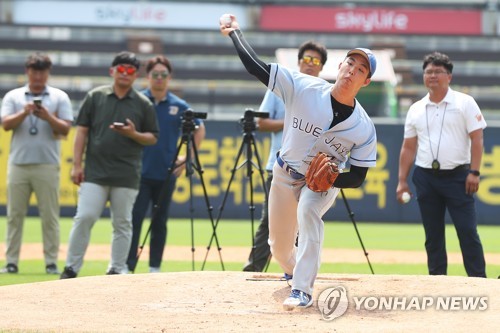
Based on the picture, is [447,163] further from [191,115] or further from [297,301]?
[297,301]

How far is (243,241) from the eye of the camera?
15.7 m

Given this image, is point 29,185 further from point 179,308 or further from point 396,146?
point 396,146

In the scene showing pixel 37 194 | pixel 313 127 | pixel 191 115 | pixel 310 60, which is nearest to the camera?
pixel 313 127

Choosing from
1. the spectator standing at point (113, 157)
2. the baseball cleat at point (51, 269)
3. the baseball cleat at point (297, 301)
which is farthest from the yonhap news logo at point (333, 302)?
the baseball cleat at point (51, 269)

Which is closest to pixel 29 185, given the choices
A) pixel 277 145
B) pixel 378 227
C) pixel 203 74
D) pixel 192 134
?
pixel 192 134

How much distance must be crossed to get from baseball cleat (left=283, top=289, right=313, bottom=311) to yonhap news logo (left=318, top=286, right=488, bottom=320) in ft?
0.35

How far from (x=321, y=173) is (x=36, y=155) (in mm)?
4956

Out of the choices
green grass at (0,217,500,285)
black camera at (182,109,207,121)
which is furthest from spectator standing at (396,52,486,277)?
black camera at (182,109,207,121)

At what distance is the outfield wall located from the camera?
19.4 metres

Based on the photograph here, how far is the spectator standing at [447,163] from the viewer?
9.35m

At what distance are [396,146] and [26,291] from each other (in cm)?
1278

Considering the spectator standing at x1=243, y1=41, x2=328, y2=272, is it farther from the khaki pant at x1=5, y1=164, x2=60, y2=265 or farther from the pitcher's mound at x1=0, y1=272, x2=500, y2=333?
the khaki pant at x1=5, y1=164, x2=60, y2=265

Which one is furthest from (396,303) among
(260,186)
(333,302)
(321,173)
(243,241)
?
(260,186)

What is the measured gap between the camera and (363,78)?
7277mm
